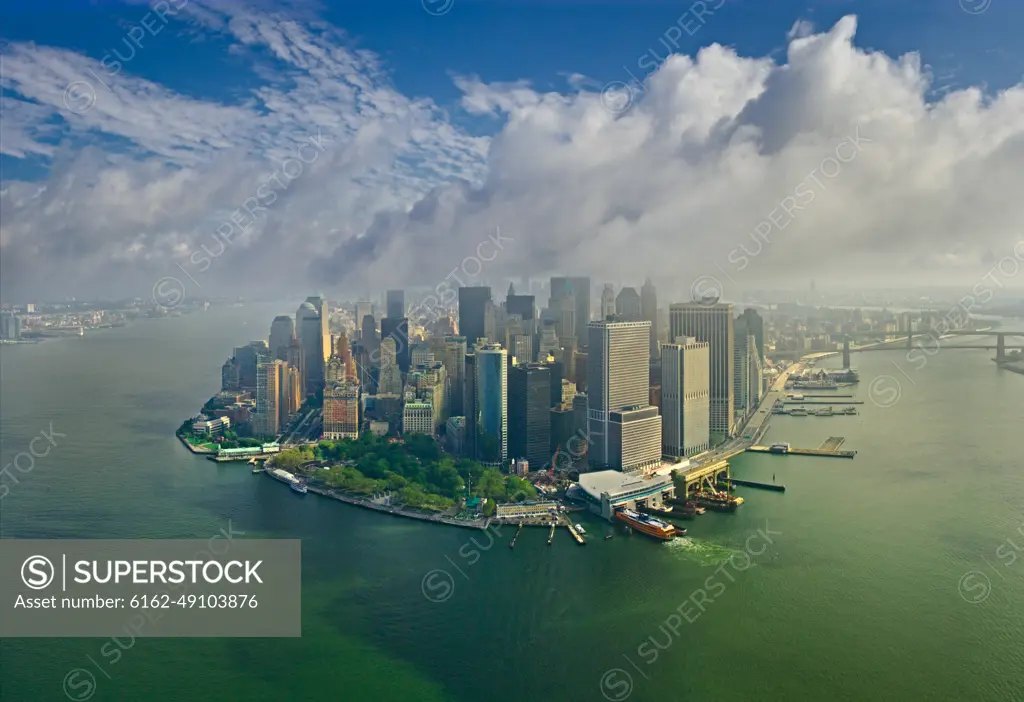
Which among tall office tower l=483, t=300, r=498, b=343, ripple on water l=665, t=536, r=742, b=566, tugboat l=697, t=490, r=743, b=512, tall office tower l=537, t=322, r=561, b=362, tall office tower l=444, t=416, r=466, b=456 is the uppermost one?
tall office tower l=483, t=300, r=498, b=343

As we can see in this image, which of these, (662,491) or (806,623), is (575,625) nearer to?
(806,623)

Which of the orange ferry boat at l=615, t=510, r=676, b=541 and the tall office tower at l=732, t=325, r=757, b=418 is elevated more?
the tall office tower at l=732, t=325, r=757, b=418

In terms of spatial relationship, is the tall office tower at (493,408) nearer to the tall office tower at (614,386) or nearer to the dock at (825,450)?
the tall office tower at (614,386)

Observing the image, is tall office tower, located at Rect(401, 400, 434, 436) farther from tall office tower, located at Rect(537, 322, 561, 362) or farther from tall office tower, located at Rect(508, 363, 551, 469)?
tall office tower, located at Rect(537, 322, 561, 362)

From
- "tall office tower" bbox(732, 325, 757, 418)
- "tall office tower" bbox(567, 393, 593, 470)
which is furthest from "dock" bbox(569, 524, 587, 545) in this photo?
"tall office tower" bbox(732, 325, 757, 418)

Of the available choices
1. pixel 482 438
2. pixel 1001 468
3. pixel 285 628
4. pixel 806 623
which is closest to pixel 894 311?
pixel 1001 468

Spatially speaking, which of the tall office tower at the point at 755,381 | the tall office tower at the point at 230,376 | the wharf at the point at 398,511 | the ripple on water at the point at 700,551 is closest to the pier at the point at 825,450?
the tall office tower at the point at 755,381

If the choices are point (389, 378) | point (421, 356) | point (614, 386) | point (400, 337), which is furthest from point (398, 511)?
point (400, 337)

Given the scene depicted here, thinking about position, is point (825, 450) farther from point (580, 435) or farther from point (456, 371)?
point (456, 371)
